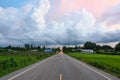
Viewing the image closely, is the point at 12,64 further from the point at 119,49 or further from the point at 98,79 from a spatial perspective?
the point at 119,49

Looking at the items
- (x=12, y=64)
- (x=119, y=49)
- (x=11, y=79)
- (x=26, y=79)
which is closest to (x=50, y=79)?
(x=26, y=79)

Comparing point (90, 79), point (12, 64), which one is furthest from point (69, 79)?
point (12, 64)

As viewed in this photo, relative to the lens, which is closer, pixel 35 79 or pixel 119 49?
pixel 35 79

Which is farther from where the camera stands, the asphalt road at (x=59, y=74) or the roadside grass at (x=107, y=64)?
the roadside grass at (x=107, y=64)

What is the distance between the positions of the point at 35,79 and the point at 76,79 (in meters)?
2.53

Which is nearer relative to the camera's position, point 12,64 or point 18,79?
point 18,79

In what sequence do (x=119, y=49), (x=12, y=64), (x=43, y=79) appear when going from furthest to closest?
1. (x=119, y=49)
2. (x=12, y=64)
3. (x=43, y=79)

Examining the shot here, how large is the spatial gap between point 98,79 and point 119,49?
625 feet

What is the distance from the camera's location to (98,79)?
590 inches

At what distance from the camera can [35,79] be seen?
1457 centimetres

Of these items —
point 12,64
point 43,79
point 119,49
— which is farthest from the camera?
point 119,49

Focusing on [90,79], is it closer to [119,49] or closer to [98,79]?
[98,79]

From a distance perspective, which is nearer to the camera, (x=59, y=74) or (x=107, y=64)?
(x=59, y=74)

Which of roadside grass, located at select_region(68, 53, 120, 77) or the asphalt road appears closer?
the asphalt road
